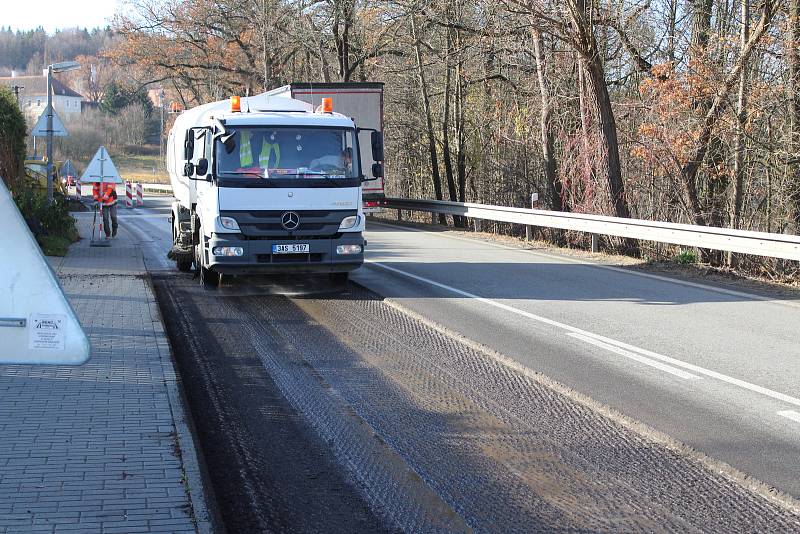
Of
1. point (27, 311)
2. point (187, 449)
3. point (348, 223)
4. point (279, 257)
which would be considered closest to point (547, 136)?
point (348, 223)

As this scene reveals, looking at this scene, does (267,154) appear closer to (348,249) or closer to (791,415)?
(348,249)

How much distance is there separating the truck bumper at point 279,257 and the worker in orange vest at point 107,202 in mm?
10102

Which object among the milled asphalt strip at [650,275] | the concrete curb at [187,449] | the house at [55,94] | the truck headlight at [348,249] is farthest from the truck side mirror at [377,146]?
the house at [55,94]

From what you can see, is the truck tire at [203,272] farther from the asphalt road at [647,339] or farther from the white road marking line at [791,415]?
the white road marking line at [791,415]

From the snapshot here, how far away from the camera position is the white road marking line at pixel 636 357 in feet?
26.1

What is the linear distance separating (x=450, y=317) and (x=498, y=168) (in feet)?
70.5

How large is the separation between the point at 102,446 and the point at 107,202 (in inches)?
706

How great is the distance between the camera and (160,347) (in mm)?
8750

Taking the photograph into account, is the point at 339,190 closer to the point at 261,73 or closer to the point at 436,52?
the point at 436,52

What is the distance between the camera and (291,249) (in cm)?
1258

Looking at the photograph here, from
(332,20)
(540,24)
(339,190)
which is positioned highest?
(332,20)

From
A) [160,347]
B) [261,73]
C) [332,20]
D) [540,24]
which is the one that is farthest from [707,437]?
[261,73]

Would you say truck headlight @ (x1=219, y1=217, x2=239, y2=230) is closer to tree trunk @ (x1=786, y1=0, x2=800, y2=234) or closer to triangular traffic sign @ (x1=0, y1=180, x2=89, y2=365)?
triangular traffic sign @ (x1=0, y1=180, x2=89, y2=365)

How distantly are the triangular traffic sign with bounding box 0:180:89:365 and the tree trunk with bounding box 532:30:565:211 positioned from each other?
22.6m
